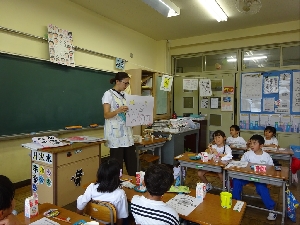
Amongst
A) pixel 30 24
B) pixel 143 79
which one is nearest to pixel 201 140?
pixel 143 79

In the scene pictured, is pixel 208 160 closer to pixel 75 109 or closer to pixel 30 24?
pixel 75 109

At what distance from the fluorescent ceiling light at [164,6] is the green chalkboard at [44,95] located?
1.65 metres

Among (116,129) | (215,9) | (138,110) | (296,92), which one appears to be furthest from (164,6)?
(296,92)

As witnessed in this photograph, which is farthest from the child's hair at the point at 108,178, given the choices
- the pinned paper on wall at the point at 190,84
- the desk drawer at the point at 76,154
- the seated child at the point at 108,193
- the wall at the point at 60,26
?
the pinned paper on wall at the point at 190,84

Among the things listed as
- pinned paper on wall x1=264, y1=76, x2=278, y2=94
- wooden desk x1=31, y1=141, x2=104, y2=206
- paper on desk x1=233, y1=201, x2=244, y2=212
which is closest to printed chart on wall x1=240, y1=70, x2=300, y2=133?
pinned paper on wall x1=264, y1=76, x2=278, y2=94

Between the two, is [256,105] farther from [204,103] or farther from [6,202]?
[6,202]

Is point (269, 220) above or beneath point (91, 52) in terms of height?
beneath

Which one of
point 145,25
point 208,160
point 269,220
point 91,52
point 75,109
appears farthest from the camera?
point 145,25

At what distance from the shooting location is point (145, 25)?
532 cm

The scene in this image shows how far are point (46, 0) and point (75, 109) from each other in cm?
180

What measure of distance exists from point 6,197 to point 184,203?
1.09 m

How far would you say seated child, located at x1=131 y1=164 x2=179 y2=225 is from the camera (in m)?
1.31

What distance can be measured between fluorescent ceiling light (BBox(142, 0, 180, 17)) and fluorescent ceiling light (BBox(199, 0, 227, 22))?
52 centimetres

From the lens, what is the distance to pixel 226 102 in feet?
19.6
